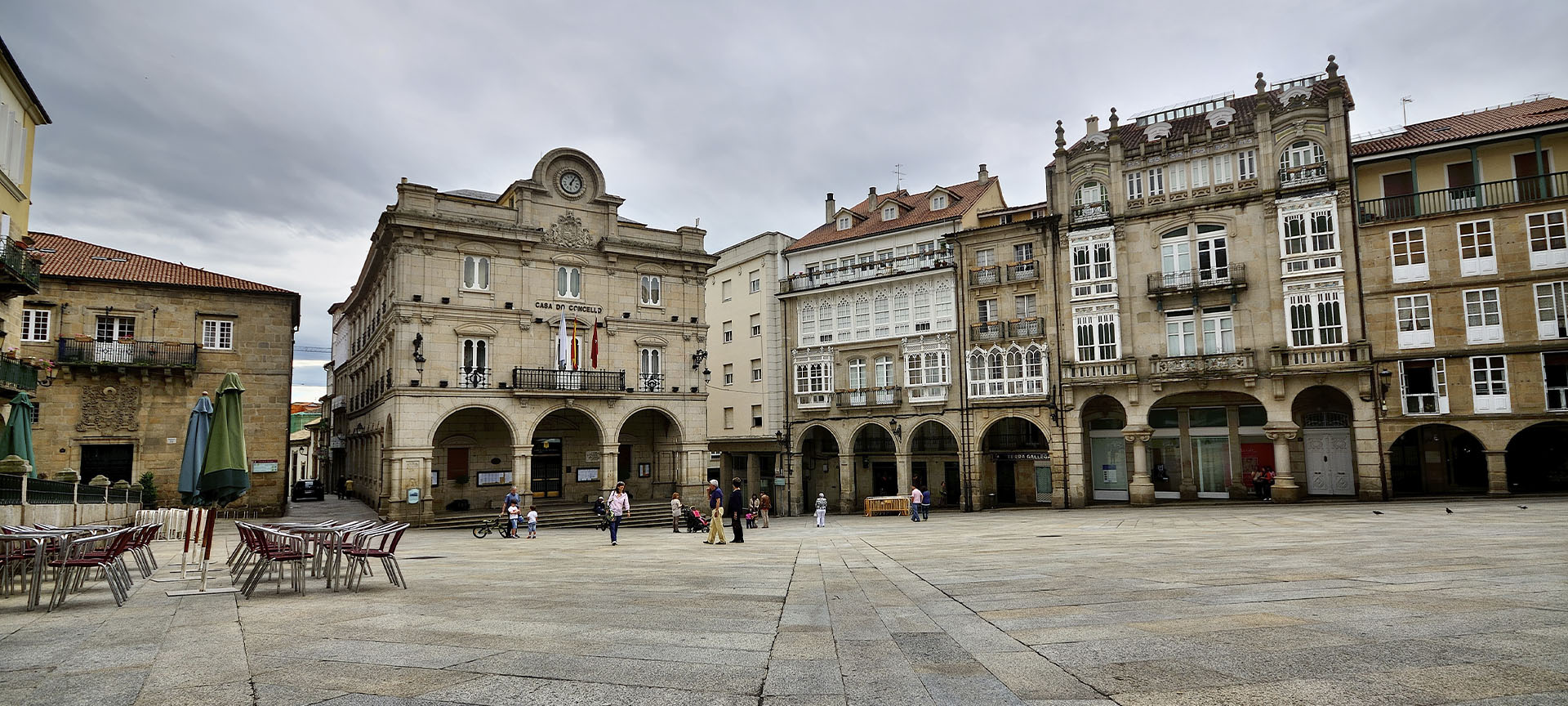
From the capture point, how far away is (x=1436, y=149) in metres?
33.6

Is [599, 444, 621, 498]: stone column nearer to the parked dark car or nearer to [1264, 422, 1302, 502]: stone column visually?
the parked dark car

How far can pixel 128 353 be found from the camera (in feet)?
110

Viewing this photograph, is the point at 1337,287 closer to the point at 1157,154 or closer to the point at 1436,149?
the point at 1436,149

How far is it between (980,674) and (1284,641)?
2.58m

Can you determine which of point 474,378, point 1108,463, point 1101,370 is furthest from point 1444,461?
point 474,378

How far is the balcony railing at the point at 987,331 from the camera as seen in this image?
1657 inches

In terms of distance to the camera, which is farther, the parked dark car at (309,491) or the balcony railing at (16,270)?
the parked dark car at (309,491)

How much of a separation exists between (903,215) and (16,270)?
37341 mm

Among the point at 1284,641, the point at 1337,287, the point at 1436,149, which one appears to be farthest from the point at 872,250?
the point at 1284,641

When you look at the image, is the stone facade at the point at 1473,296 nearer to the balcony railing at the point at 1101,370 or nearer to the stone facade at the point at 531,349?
the balcony railing at the point at 1101,370

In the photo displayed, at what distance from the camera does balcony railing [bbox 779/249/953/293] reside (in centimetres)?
4425

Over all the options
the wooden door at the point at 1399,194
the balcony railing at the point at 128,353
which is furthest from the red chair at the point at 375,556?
the wooden door at the point at 1399,194

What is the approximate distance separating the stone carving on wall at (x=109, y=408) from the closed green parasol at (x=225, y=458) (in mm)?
27361

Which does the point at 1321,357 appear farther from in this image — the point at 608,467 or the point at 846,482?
the point at 608,467
